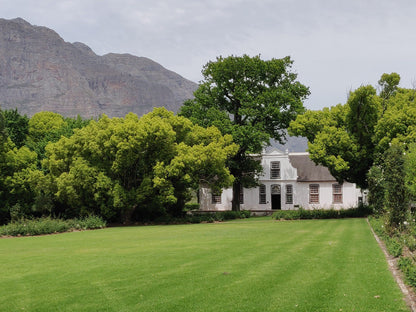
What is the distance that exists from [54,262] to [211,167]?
73.5 feet

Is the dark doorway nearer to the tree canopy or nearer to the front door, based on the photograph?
the front door

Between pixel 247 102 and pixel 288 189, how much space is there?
656 inches

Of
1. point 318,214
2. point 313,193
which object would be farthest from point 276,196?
point 318,214

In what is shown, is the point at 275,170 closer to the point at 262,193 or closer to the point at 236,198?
the point at 262,193

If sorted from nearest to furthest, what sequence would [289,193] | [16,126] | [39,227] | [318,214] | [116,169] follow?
[39,227]
[116,169]
[318,214]
[16,126]
[289,193]

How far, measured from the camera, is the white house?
172 feet

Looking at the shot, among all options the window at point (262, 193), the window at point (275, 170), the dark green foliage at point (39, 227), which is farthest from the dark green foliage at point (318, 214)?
the window at point (262, 193)

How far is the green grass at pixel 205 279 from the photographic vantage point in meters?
8.00

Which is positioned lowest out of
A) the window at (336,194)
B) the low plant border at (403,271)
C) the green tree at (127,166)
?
the low plant border at (403,271)

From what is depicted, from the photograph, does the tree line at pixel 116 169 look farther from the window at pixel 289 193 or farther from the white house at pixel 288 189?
the window at pixel 289 193

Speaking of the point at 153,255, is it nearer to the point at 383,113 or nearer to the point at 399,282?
the point at 399,282

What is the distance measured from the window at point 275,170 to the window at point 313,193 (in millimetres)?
4482

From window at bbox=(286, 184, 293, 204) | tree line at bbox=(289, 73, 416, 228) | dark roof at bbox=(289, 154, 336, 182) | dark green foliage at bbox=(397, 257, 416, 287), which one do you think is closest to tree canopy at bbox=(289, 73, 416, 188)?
tree line at bbox=(289, 73, 416, 228)

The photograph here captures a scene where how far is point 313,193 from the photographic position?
2090 inches
